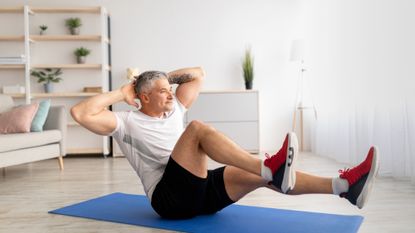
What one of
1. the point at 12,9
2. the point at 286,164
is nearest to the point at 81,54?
the point at 12,9

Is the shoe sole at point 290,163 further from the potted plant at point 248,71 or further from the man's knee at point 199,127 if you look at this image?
the potted plant at point 248,71

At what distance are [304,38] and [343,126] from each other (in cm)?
180

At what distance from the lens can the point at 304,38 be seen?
5855 millimetres

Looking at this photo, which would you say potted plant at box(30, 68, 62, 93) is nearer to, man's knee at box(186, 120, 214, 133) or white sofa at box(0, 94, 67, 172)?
white sofa at box(0, 94, 67, 172)

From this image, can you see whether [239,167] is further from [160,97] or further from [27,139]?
[27,139]

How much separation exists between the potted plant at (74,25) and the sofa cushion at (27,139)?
71.3 inches

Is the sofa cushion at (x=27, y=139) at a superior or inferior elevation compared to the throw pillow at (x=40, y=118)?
inferior

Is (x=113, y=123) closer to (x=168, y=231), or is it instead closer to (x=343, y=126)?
(x=168, y=231)

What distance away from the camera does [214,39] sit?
5.98 metres

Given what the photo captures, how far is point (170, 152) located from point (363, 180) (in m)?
0.92

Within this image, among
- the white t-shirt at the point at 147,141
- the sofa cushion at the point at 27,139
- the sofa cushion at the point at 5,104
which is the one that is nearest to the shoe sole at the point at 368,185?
Result: the white t-shirt at the point at 147,141

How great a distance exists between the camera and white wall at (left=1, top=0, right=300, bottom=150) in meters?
5.94

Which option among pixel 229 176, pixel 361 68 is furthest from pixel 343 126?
pixel 229 176

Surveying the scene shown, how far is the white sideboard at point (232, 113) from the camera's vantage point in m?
5.54
